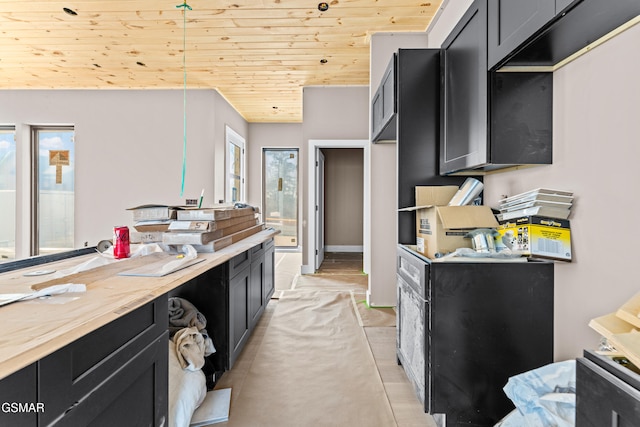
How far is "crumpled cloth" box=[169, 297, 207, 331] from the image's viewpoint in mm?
1717

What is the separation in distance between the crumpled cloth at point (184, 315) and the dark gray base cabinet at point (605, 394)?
5.35 ft

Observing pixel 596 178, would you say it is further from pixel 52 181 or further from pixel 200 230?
pixel 52 181

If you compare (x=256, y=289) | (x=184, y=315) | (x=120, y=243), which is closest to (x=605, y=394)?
(x=184, y=315)

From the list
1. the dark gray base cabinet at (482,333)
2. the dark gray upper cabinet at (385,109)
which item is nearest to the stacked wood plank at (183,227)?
the dark gray base cabinet at (482,333)

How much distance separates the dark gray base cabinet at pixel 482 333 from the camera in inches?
55.6

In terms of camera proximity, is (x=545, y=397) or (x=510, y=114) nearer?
(x=545, y=397)

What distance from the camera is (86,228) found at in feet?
14.7

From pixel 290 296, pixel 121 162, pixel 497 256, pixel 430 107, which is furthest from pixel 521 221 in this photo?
pixel 121 162

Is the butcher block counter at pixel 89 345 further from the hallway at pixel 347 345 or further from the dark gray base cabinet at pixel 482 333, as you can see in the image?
the dark gray base cabinet at pixel 482 333

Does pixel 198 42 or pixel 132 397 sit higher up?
pixel 198 42

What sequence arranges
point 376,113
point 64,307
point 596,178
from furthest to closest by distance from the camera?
point 376,113
point 596,178
point 64,307

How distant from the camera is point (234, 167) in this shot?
5.58 m

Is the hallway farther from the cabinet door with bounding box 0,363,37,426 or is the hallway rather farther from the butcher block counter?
the cabinet door with bounding box 0,363,37,426

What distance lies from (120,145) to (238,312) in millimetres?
3653
